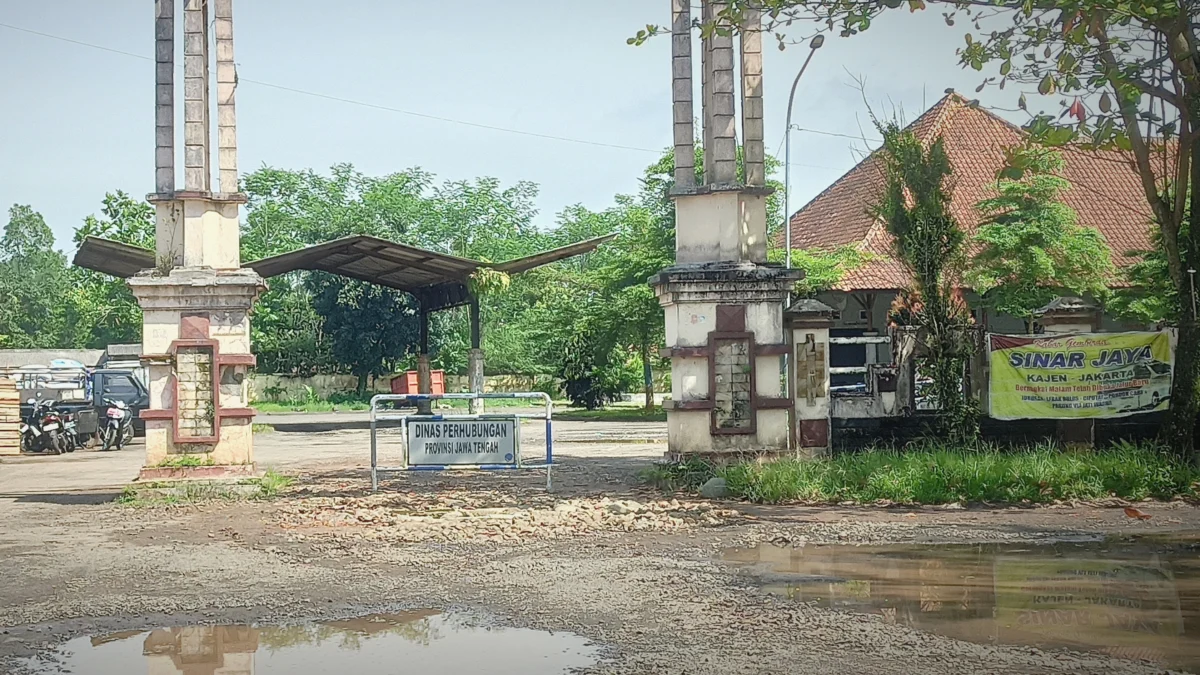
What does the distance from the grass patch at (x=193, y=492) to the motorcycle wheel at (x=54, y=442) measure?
10.8 m

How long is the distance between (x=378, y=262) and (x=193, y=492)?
15460 millimetres

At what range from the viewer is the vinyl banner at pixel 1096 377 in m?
13.5

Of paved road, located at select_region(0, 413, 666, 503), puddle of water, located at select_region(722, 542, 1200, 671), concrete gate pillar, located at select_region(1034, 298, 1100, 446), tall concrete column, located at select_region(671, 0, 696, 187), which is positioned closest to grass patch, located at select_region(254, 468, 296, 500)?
paved road, located at select_region(0, 413, 666, 503)

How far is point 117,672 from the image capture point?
573 centimetres

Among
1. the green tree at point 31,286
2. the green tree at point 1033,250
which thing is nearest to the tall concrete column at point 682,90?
the green tree at point 1033,250

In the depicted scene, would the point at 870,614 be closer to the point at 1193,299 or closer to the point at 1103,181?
the point at 1193,299

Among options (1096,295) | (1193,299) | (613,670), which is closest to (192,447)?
(613,670)

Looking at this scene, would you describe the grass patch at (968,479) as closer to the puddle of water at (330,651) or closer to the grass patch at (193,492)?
the grass patch at (193,492)

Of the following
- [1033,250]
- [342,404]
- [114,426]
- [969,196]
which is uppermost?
[969,196]

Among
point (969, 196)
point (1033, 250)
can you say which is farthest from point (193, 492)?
point (969, 196)

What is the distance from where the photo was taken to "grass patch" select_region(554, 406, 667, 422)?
32344 mm

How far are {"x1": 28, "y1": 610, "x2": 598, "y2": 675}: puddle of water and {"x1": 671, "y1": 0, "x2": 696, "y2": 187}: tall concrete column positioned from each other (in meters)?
7.93

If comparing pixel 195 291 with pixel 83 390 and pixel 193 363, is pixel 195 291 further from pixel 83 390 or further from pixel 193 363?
pixel 83 390

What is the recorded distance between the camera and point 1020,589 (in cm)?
734
